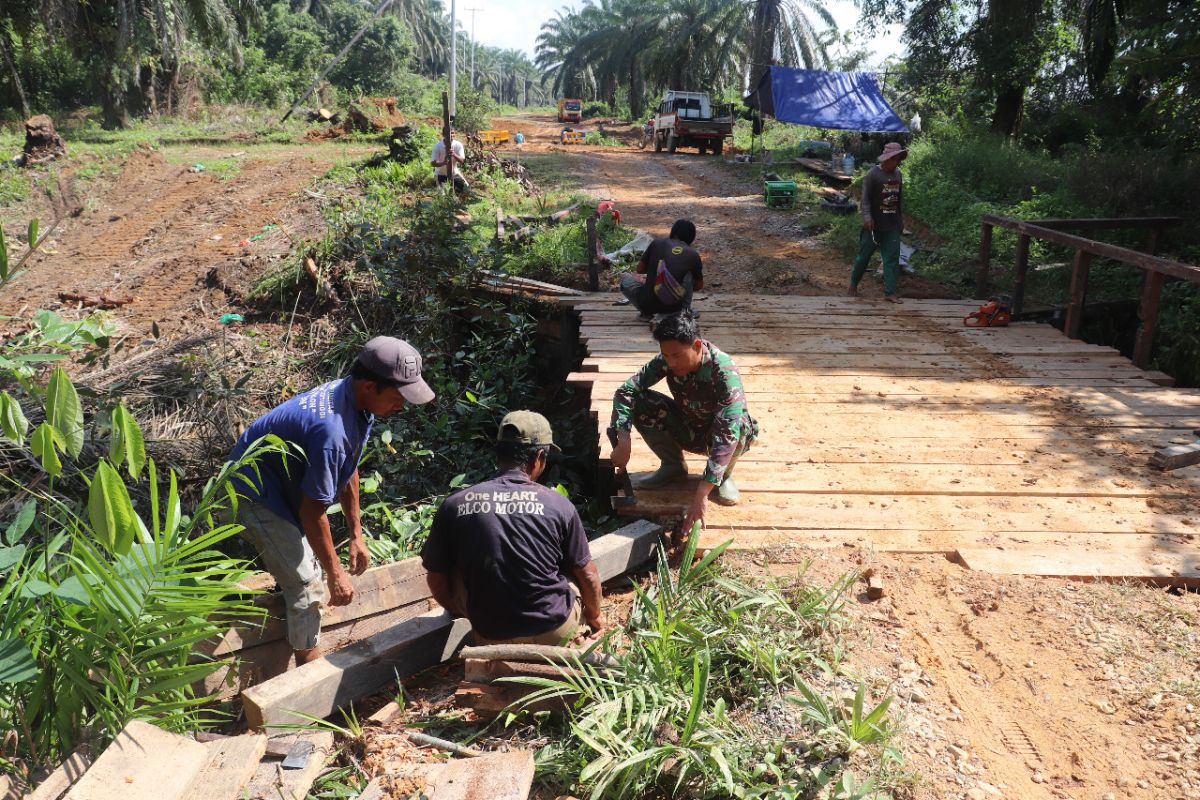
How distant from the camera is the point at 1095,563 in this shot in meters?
3.92

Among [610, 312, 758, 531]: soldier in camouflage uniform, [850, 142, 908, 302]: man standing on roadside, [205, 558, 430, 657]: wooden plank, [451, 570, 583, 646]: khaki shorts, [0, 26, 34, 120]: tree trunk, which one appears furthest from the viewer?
[0, 26, 34, 120]: tree trunk

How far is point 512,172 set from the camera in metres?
17.2

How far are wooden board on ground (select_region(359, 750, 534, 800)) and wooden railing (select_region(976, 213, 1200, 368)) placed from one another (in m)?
5.98

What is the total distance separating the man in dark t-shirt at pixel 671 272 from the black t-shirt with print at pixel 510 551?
4086 mm

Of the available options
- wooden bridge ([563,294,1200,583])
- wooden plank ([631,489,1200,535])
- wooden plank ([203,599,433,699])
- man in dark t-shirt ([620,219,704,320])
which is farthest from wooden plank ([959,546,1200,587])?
man in dark t-shirt ([620,219,704,320])

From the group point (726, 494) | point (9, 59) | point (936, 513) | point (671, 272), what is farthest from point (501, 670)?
point (9, 59)

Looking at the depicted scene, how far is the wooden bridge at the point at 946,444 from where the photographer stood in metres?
4.20

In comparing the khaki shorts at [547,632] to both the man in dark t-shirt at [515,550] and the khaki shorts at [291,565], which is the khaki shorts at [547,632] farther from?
the khaki shorts at [291,565]

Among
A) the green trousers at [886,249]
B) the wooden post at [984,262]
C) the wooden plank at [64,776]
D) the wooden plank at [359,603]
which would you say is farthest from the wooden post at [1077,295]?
the wooden plank at [64,776]

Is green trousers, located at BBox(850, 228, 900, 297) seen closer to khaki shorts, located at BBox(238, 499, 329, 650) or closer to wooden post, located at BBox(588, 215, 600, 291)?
wooden post, located at BBox(588, 215, 600, 291)

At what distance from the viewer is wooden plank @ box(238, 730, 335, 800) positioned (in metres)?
2.55

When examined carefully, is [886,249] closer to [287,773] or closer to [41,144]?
[287,773]

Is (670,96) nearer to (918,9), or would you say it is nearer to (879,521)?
(918,9)

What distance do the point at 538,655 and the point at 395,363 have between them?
1291 millimetres
